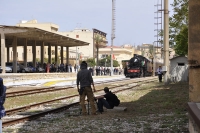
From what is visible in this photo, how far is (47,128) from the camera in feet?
37.1

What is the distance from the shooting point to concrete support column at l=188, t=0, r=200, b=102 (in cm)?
1009

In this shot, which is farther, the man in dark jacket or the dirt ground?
the man in dark jacket

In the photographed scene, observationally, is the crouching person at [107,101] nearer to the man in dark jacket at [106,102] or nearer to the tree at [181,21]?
the man in dark jacket at [106,102]

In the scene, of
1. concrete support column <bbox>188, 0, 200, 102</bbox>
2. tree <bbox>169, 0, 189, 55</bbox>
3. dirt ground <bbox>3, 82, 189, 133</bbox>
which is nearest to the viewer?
concrete support column <bbox>188, 0, 200, 102</bbox>

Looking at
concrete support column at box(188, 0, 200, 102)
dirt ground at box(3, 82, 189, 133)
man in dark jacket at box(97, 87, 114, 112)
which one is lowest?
dirt ground at box(3, 82, 189, 133)

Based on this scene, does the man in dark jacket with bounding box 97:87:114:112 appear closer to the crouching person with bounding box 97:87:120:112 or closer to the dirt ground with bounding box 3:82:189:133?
the crouching person with bounding box 97:87:120:112

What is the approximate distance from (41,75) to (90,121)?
36.6 metres

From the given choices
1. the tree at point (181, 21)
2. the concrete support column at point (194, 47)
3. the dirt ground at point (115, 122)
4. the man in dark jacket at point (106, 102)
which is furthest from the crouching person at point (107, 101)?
the tree at point (181, 21)

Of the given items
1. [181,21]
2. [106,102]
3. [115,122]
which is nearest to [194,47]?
[115,122]

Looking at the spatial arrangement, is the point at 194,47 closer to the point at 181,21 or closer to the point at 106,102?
the point at 106,102

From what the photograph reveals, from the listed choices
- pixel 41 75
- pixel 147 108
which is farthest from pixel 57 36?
pixel 147 108

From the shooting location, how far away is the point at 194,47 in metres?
10.2

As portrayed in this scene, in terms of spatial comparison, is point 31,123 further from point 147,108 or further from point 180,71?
point 180,71

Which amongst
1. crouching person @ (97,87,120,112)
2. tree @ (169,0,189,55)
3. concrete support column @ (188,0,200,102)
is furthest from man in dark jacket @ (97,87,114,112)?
tree @ (169,0,189,55)
